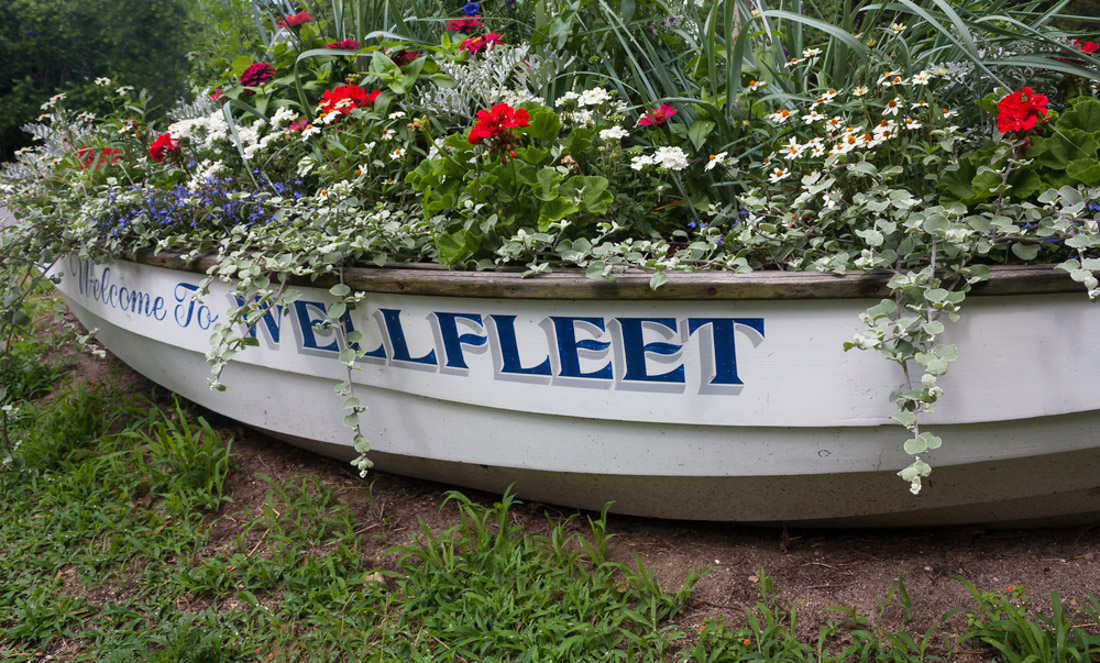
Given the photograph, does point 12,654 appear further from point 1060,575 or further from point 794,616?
point 1060,575

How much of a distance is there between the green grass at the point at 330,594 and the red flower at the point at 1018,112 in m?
0.91

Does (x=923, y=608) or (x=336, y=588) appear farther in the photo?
(x=336, y=588)

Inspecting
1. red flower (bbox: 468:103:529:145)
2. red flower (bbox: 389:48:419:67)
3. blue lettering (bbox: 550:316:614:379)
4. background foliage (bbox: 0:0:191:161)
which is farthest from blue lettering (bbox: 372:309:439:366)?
background foliage (bbox: 0:0:191:161)

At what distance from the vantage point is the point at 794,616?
4.87 feet

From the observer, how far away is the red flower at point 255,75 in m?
2.51

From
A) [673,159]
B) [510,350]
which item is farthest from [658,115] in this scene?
[510,350]

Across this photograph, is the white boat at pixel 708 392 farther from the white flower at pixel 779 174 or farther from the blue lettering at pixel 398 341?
the white flower at pixel 779 174

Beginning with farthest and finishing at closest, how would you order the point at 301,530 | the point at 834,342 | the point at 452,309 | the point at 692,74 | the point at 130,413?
1. the point at 130,413
2. the point at 692,74
3. the point at 301,530
4. the point at 452,309
5. the point at 834,342

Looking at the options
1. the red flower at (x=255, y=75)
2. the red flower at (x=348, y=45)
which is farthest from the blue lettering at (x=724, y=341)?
the red flower at (x=255, y=75)

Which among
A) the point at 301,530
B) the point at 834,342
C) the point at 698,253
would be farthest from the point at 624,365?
the point at 301,530

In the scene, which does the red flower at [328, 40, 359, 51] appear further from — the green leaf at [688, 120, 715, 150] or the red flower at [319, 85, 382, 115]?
the green leaf at [688, 120, 715, 150]

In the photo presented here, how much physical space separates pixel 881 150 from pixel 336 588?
1608 mm

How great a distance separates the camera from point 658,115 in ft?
5.98

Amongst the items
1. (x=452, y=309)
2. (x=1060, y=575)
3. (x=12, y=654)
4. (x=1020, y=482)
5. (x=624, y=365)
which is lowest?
(x=1060, y=575)
